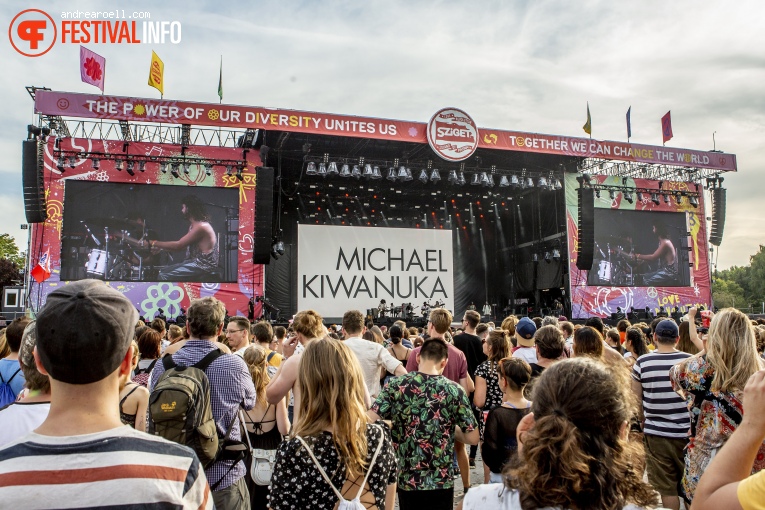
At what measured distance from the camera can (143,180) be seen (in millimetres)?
16359

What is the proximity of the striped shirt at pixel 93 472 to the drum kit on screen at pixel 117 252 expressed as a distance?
16.0 m

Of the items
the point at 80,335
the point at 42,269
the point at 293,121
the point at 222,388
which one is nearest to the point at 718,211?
the point at 293,121

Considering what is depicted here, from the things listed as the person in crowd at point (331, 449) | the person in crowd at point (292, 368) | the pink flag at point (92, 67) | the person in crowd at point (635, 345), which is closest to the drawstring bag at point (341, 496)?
the person in crowd at point (331, 449)

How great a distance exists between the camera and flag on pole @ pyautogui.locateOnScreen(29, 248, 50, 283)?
1479 centimetres

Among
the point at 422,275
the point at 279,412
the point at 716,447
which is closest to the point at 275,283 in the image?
the point at 422,275

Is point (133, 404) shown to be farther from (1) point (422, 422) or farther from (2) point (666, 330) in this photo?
(2) point (666, 330)

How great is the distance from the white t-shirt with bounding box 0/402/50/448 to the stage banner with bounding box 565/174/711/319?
19140 millimetres

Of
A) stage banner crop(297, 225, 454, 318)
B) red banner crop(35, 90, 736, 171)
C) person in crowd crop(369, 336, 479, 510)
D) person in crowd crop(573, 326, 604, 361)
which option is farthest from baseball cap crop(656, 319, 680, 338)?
stage banner crop(297, 225, 454, 318)

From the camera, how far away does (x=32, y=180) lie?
14148 mm

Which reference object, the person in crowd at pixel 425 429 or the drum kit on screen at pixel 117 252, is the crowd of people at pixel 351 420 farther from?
the drum kit on screen at pixel 117 252

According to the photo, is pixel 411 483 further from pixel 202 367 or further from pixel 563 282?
pixel 563 282

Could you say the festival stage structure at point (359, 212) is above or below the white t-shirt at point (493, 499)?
above

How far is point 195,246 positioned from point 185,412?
592 inches

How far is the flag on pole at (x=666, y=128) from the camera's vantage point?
20.8 metres
